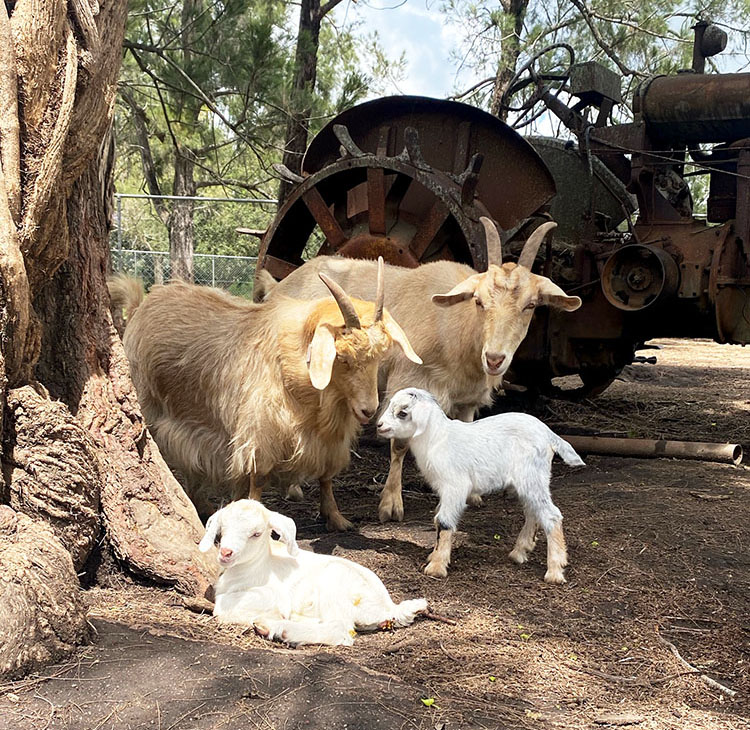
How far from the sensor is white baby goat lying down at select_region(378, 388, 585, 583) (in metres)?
4.69

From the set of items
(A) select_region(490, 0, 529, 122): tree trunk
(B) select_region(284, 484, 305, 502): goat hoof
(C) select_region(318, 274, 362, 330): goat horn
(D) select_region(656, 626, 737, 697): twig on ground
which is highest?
(A) select_region(490, 0, 529, 122): tree trunk

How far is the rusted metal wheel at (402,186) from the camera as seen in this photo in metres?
7.67

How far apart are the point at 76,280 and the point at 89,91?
3.01 feet

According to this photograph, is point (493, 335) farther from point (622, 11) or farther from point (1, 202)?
point (622, 11)

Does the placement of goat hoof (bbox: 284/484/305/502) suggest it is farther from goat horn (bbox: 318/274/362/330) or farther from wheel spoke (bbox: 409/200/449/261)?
wheel spoke (bbox: 409/200/449/261)

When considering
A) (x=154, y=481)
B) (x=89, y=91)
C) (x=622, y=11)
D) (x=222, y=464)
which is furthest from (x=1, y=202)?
(x=622, y=11)

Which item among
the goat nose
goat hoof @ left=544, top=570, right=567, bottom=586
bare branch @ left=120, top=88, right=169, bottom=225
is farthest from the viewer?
bare branch @ left=120, top=88, right=169, bottom=225

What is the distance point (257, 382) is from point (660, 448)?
384 cm

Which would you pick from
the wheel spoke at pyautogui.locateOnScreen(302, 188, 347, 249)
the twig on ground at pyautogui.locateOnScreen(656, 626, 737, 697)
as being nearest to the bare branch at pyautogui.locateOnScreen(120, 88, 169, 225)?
the wheel spoke at pyautogui.locateOnScreen(302, 188, 347, 249)

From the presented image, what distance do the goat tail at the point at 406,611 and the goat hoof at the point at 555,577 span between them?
965 mm

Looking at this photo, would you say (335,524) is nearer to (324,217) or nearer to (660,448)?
(660,448)

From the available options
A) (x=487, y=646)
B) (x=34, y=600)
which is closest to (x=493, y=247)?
(x=487, y=646)

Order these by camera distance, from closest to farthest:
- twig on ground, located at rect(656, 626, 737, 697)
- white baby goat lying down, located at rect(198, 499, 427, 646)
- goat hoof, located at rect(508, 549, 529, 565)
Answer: twig on ground, located at rect(656, 626, 737, 697) → white baby goat lying down, located at rect(198, 499, 427, 646) → goat hoof, located at rect(508, 549, 529, 565)

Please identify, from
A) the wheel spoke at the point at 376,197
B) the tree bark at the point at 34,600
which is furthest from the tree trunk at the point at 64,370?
the wheel spoke at the point at 376,197
